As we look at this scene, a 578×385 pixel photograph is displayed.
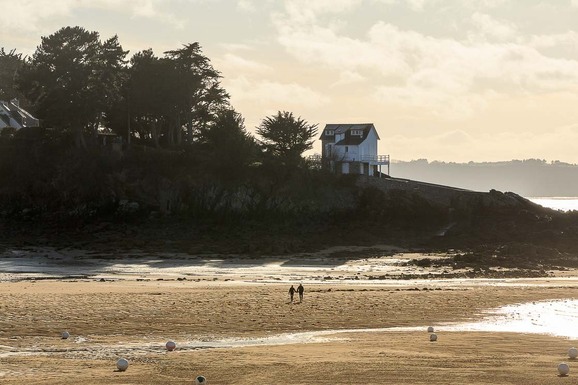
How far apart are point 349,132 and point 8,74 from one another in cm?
5035

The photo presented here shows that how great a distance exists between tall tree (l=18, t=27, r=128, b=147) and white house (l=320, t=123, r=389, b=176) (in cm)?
2256

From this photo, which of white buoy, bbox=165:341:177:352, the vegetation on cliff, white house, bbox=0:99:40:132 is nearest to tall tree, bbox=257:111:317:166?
the vegetation on cliff

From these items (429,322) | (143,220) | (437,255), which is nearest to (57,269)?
(143,220)

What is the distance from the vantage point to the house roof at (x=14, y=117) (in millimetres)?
101875

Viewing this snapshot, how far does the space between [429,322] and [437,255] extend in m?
34.2

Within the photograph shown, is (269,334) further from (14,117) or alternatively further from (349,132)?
(14,117)

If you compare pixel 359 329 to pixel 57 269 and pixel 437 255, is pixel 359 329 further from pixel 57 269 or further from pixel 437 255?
pixel 437 255

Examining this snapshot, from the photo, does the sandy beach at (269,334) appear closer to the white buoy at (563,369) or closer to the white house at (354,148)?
the white buoy at (563,369)

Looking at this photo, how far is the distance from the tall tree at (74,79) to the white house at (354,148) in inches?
888

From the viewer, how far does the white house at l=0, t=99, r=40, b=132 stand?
102 meters

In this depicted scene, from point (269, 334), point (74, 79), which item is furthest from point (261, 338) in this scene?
point (74, 79)

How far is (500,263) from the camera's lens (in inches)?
2436

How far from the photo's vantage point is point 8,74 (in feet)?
411

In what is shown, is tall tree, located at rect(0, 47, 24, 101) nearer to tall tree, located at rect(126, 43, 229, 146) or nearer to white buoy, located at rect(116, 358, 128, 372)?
tall tree, located at rect(126, 43, 229, 146)
